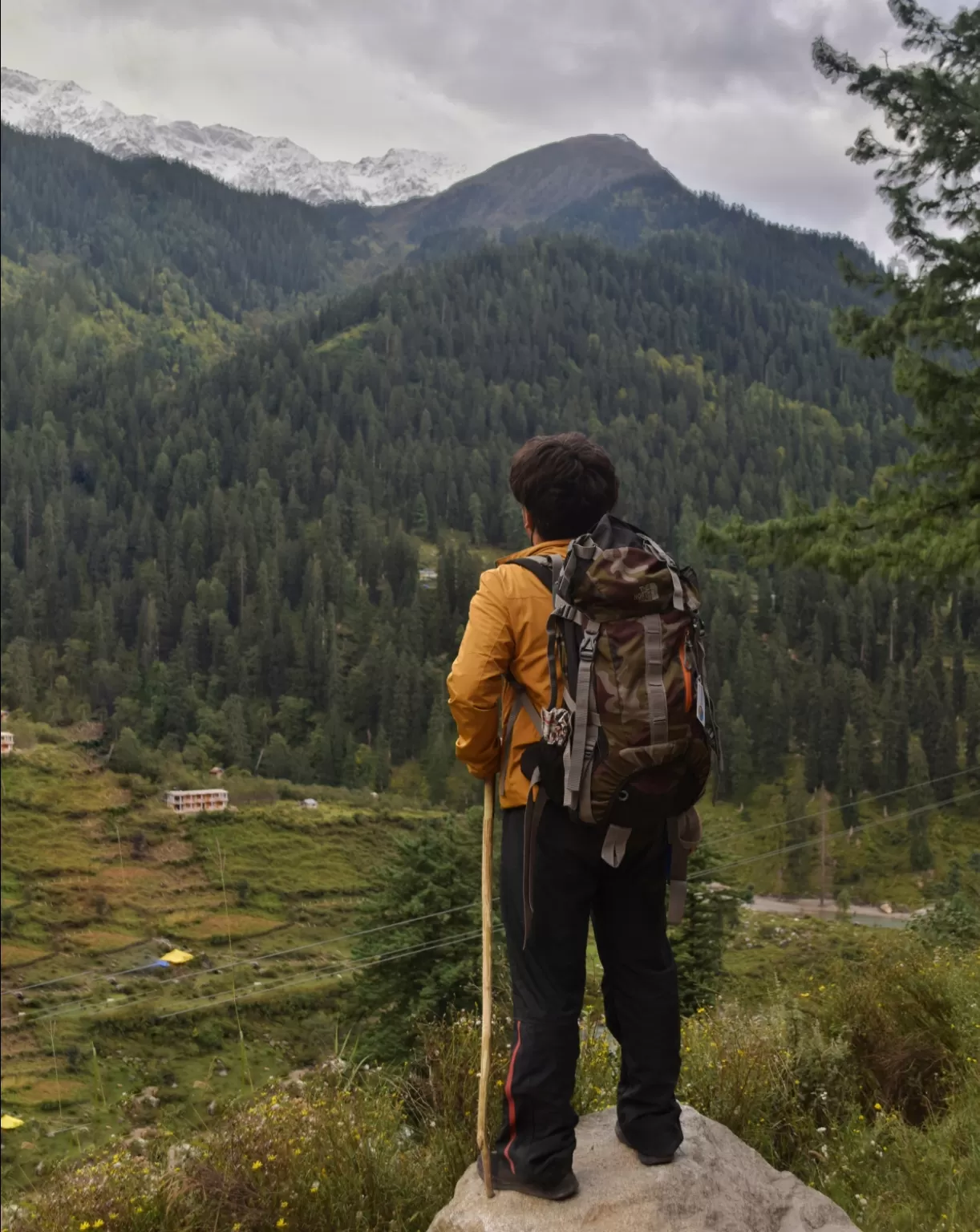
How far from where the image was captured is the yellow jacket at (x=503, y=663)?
2908mm

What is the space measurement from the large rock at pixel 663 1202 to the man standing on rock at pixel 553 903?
66mm

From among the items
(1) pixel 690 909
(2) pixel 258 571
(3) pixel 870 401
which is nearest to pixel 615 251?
(3) pixel 870 401

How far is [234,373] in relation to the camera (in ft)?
491

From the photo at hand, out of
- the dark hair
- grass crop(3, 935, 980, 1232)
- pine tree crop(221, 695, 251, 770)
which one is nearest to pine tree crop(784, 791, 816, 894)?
pine tree crop(221, 695, 251, 770)

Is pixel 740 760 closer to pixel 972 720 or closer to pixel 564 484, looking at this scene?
pixel 972 720

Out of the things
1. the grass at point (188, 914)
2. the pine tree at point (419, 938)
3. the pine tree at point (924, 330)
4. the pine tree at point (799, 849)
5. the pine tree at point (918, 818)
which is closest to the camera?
the pine tree at point (924, 330)

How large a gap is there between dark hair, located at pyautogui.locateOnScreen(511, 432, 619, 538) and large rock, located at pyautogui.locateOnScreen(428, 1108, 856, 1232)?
1.87 meters

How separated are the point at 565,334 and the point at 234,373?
176ft

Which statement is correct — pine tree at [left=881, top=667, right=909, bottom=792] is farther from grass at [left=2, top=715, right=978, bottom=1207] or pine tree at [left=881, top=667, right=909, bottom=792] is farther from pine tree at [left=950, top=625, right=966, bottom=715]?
pine tree at [left=950, top=625, right=966, bottom=715]

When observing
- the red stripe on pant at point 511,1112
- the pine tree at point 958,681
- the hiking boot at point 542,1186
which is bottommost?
the pine tree at point 958,681

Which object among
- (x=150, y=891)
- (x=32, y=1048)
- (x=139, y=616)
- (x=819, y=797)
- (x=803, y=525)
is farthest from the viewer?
(x=139, y=616)

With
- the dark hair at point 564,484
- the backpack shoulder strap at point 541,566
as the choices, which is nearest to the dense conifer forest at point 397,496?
the dark hair at point 564,484

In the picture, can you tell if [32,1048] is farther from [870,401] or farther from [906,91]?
[870,401]

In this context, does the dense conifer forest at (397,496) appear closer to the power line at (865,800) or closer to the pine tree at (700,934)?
the power line at (865,800)
